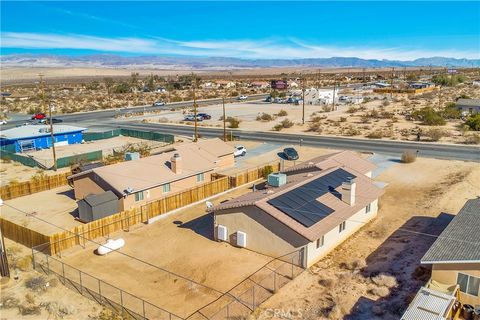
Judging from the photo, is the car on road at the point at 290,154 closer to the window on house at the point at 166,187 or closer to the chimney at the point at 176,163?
the chimney at the point at 176,163

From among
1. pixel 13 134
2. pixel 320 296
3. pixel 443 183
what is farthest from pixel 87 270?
pixel 13 134

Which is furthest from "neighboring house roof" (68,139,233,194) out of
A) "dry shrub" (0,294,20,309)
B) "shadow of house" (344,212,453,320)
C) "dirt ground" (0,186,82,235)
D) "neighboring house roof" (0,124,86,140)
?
"neighboring house roof" (0,124,86,140)

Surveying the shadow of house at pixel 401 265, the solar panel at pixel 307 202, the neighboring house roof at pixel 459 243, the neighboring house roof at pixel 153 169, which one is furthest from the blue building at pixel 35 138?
the neighboring house roof at pixel 459 243

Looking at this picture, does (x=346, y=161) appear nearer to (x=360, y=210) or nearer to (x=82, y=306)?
(x=360, y=210)

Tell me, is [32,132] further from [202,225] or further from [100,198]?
[202,225]

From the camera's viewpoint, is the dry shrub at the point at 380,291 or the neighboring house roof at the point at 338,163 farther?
the neighboring house roof at the point at 338,163

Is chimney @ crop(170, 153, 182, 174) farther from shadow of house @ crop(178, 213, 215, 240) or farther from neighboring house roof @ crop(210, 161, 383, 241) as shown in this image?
neighboring house roof @ crop(210, 161, 383, 241)
